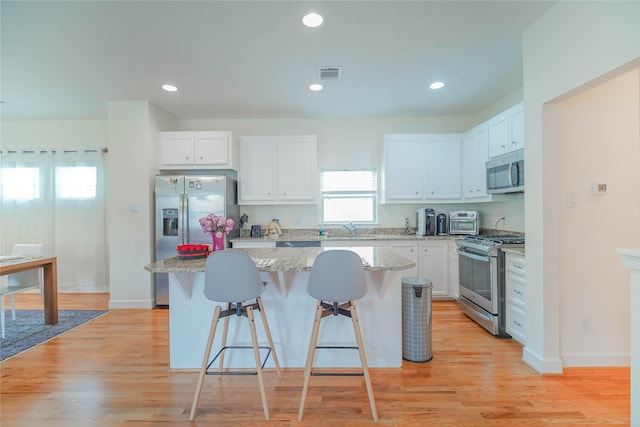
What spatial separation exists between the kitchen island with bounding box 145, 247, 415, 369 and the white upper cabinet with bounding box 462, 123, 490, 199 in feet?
Answer: 7.43

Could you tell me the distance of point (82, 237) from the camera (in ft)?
14.9

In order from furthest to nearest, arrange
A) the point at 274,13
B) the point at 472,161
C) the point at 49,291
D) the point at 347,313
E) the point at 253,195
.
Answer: the point at 253,195 < the point at 472,161 < the point at 49,291 < the point at 274,13 < the point at 347,313

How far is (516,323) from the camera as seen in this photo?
2.72m

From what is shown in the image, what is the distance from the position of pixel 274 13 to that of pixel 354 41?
73 cm

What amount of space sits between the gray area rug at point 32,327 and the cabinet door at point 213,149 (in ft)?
7.92

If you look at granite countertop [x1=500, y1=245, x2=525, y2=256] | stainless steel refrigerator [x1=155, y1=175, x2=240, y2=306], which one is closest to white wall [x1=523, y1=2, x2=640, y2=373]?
granite countertop [x1=500, y1=245, x2=525, y2=256]

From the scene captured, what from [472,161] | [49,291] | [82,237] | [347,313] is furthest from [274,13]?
[82,237]

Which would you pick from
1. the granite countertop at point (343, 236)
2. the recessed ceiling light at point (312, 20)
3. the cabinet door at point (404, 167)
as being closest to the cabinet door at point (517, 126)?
the cabinet door at point (404, 167)

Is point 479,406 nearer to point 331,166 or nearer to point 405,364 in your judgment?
point 405,364

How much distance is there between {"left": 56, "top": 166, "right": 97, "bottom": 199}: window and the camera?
454cm

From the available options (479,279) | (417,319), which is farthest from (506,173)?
(417,319)

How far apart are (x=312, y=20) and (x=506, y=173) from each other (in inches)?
98.8

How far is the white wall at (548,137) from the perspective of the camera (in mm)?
1900

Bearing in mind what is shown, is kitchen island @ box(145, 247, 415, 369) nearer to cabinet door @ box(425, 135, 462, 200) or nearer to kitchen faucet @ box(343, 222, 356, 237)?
Result: kitchen faucet @ box(343, 222, 356, 237)
